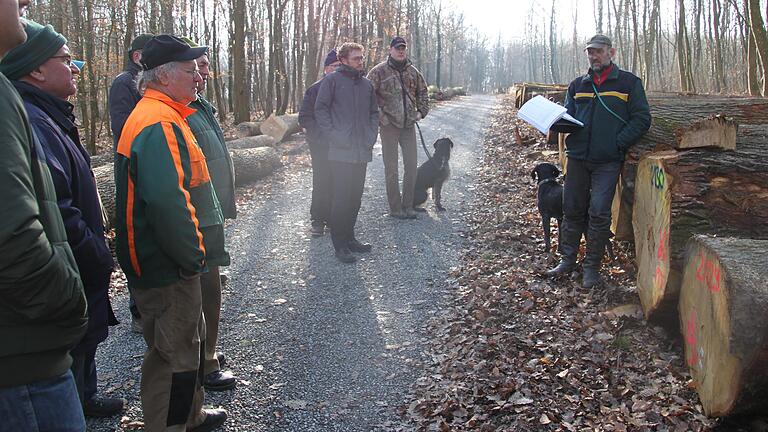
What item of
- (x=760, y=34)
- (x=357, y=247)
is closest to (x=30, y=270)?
(x=357, y=247)

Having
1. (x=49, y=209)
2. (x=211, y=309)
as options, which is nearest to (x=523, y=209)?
(x=211, y=309)

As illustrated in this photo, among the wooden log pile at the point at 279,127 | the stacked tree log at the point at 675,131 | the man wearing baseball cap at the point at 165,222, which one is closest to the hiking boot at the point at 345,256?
the stacked tree log at the point at 675,131

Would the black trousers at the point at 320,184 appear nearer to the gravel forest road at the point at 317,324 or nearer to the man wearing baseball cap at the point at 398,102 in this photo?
the gravel forest road at the point at 317,324

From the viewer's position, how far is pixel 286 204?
9.16 meters

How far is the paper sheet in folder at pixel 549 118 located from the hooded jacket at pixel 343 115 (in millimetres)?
1817

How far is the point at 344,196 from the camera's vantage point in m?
6.17

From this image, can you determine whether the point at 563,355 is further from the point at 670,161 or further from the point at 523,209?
the point at 523,209

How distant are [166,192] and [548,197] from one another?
14.5 feet

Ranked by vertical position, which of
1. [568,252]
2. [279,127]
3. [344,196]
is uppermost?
[279,127]

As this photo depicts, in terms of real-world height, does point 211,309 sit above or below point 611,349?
above

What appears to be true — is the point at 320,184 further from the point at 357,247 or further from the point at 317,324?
the point at 317,324

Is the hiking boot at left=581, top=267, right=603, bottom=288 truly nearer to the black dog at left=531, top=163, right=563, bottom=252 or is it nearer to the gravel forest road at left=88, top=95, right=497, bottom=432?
the black dog at left=531, top=163, right=563, bottom=252

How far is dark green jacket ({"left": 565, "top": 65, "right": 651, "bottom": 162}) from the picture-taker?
491 centimetres

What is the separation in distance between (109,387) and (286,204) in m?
5.47
